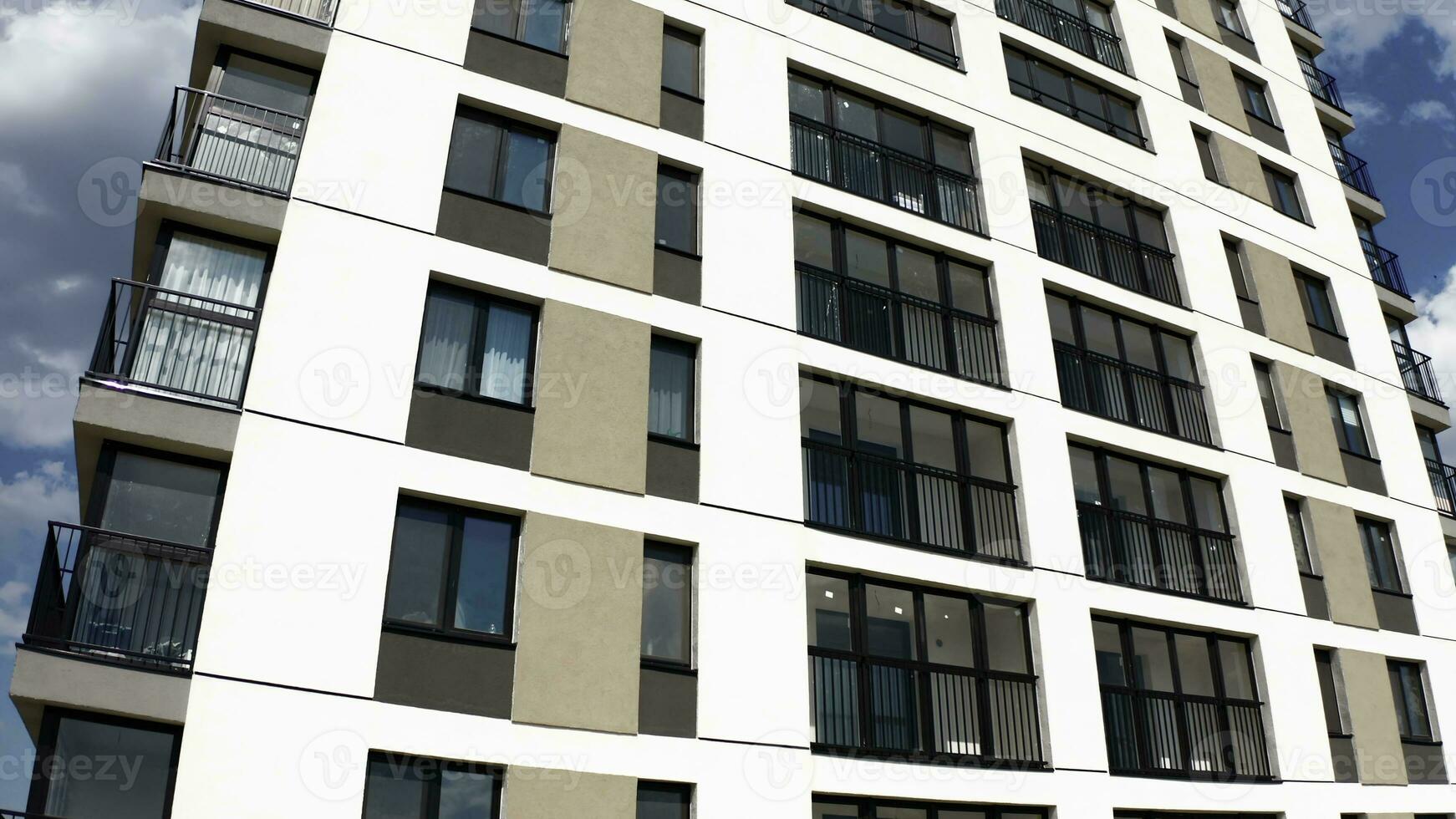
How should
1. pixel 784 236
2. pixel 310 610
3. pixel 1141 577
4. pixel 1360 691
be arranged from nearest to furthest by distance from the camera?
pixel 310 610, pixel 784 236, pixel 1141 577, pixel 1360 691

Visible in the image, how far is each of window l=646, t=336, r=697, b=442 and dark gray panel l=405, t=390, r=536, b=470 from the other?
6.10 ft

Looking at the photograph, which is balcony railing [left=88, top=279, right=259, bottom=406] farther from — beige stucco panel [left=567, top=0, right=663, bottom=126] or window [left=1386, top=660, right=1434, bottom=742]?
window [left=1386, top=660, right=1434, bottom=742]

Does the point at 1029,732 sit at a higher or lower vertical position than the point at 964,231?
lower

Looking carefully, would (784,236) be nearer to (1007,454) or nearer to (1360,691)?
(1007,454)

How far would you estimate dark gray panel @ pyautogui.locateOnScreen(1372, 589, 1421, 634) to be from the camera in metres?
21.5

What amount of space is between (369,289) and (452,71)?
13.1 feet

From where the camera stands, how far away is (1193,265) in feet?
73.3

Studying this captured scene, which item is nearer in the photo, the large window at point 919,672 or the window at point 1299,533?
the large window at point 919,672

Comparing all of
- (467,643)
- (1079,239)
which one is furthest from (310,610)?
(1079,239)

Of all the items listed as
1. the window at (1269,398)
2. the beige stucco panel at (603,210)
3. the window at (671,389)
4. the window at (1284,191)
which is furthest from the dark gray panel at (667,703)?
the window at (1284,191)

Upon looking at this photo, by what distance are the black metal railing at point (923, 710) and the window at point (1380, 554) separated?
10.8m

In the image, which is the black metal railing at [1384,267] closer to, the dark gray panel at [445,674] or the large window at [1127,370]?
the large window at [1127,370]

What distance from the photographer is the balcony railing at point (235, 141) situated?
44.8ft

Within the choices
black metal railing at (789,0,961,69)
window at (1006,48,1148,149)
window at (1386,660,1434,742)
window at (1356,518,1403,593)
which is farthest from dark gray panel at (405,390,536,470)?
window at (1356,518,1403,593)
